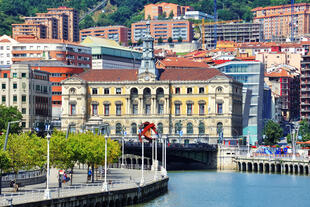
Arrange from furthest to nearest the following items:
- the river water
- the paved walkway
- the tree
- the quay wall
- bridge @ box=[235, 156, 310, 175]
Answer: the tree < bridge @ box=[235, 156, 310, 175] < the river water < the quay wall < the paved walkway

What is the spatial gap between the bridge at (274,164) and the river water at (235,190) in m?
5.66

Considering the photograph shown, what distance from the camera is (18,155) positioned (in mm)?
102438

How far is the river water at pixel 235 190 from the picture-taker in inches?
4487

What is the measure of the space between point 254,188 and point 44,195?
5411cm

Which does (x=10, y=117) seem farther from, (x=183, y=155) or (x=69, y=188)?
(x=69, y=188)

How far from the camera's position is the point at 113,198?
9781cm

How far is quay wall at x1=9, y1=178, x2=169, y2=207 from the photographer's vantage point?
84.7 meters

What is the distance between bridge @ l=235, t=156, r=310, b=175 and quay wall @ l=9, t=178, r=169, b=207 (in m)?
48.9

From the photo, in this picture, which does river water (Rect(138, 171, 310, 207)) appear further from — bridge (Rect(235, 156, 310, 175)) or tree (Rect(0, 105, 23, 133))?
tree (Rect(0, 105, 23, 133))

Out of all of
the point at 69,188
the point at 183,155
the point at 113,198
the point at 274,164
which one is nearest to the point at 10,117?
the point at 183,155

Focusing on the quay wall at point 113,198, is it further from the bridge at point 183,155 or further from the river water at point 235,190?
the bridge at point 183,155

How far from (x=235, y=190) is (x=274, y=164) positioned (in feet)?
132

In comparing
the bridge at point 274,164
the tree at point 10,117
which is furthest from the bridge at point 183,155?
the tree at point 10,117

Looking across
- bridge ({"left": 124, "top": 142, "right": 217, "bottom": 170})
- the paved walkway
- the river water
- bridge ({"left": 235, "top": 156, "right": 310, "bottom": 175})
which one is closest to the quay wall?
the paved walkway
